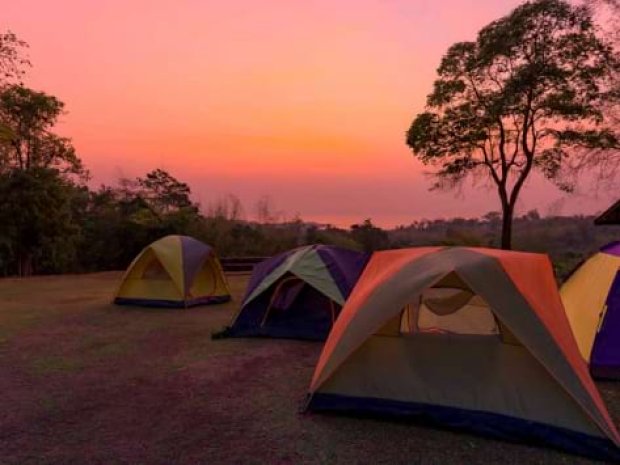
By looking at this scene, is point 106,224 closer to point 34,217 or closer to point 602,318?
point 34,217

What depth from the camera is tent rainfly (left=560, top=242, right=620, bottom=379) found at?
5305 mm

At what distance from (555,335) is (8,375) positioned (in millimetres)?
5563

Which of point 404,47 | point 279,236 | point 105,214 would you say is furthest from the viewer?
point 279,236

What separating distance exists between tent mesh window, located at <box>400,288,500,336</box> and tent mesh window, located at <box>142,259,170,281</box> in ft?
22.3

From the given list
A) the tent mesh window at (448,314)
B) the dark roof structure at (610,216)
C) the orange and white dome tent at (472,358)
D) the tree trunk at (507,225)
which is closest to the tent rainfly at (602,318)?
the orange and white dome tent at (472,358)

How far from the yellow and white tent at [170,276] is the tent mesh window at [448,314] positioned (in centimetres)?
626

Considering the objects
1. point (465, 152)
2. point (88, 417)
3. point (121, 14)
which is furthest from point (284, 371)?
point (465, 152)

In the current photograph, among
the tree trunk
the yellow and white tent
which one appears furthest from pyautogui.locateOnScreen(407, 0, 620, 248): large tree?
the yellow and white tent

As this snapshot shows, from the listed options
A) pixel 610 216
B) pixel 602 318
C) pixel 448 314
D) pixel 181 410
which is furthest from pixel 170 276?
pixel 610 216

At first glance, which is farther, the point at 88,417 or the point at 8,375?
the point at 8,375

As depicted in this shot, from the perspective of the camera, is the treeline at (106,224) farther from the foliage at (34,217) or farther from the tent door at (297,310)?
the tent door at (297,310)

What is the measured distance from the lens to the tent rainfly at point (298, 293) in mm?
7309

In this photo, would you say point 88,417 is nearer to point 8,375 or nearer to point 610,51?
point 8,375

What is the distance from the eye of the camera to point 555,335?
13.1 ft
